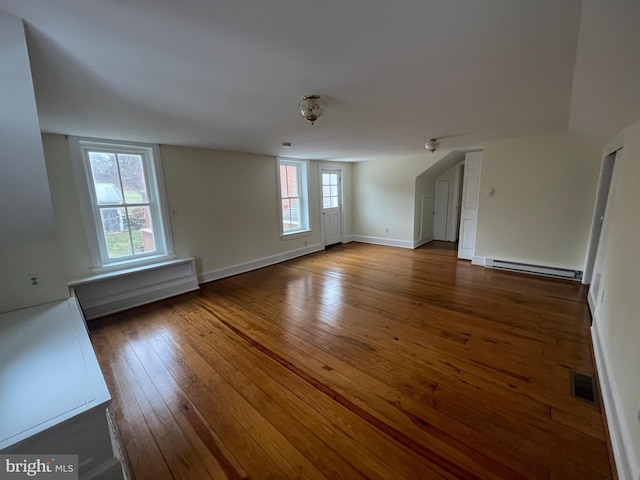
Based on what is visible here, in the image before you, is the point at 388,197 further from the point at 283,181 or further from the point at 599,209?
the point at 599,209

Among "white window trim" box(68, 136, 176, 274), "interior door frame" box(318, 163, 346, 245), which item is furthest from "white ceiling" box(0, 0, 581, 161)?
"interior door frame" box(318, 163, 346, 245)

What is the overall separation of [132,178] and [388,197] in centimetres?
517

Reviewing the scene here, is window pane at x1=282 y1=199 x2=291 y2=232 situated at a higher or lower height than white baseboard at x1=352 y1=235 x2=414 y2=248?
higher

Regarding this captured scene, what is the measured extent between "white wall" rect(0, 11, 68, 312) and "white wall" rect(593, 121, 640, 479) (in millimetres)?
3250

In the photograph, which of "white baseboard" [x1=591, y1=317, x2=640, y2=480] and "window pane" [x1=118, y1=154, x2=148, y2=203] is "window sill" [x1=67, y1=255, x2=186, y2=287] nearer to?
"window pane" [x1=118, y1=154, x2=148, y2=203]

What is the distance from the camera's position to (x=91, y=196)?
3.09m

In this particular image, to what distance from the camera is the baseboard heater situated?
154 inches

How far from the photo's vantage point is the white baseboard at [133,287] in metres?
3.06

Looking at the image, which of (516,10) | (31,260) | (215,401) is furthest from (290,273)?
(516,10)

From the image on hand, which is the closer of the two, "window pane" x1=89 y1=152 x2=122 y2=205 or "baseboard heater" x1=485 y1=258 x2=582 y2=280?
"window pane" x1=89 y1=152 x2=122 y2=205

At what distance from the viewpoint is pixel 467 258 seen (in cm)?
514

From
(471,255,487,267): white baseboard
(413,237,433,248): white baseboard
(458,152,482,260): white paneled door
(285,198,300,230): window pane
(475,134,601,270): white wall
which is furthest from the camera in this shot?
(413,237,433,248): white baseboard

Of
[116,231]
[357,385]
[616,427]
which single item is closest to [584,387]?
[616,427]

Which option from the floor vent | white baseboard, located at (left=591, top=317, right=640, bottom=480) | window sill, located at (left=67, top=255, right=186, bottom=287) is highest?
window sill, located at (left=67, top=255, right=186, bottom=287)
